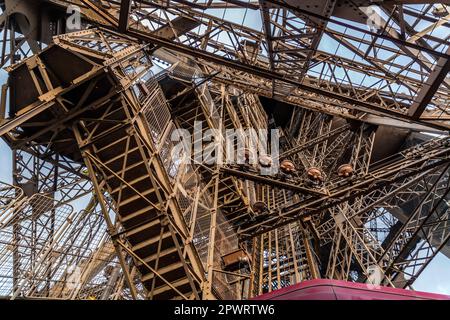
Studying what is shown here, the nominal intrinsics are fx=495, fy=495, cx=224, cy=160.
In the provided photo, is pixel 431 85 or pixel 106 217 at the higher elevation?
pixel 431 85

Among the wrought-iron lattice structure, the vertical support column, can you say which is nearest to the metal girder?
the wrought-iron lattice structure

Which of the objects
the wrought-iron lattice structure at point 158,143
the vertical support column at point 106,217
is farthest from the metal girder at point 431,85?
the vertical support column at point 106,217

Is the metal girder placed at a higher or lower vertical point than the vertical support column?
higher

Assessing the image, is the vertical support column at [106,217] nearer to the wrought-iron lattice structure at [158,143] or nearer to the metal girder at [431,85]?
the wrought-iron lattice structure at [158,143]

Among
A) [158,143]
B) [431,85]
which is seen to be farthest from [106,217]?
[431,85]

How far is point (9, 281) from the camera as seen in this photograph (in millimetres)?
11625

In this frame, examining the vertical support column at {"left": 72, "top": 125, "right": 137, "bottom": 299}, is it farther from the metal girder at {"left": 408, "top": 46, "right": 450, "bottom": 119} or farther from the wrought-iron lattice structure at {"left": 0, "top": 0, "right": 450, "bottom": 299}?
the metal girder at {"left": 408, "top": 46, "right": 450, "bottom": 119}

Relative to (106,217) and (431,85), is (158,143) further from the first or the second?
(431,85)

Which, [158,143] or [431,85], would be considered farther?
[158,143]

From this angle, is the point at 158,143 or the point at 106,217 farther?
the point at 158,143

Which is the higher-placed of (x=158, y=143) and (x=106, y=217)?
(x=158, y=143)

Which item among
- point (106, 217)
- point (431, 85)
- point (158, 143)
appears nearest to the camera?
point (431, 85)

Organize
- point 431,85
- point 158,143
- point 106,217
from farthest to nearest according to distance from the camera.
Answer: point 158,143, point 106,217, point 431,85

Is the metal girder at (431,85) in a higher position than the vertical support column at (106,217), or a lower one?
higher
